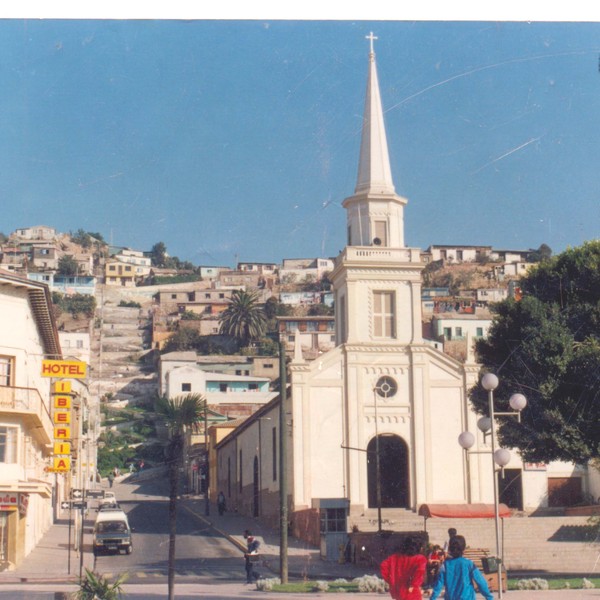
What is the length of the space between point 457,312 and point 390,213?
1830 centimetres

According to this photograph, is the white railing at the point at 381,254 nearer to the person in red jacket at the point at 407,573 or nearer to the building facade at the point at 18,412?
the building facade at the point at 18,412

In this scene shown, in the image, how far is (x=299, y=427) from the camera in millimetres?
53062

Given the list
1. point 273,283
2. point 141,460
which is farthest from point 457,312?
point 141,460

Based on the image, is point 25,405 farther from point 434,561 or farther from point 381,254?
point 381,254

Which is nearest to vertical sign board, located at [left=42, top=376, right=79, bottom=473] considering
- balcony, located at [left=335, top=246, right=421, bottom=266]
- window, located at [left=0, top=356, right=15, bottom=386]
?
window, located at [left=0, top=356, right=15, bottom=386]

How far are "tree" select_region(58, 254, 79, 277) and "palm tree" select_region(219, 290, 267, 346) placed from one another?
12.6 metres

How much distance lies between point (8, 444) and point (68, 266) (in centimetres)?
5585

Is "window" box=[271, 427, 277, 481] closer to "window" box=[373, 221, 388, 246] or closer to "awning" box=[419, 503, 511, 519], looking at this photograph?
"window" box=[373, 221, 388, 246]

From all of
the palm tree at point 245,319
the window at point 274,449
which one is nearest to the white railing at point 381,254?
the window at point 274,449

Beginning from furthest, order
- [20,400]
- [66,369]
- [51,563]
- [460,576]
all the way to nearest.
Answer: [51,563], [20,400], [66,369], [460,576]

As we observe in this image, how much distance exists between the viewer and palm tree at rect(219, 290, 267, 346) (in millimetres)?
76500

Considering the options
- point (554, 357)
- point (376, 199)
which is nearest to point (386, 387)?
point (376, 199)

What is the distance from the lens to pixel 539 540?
38.2 m

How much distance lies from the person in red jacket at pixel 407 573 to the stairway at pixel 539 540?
1963 centimetres
